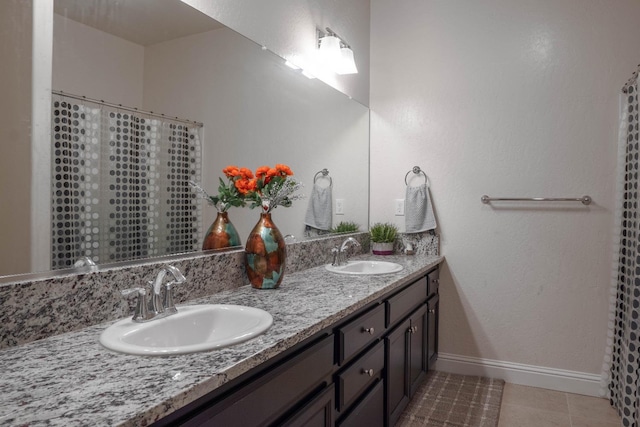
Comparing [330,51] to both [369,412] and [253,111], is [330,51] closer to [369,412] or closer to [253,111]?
[253,111]

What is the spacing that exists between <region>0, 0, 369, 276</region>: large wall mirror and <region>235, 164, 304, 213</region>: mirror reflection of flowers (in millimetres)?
92

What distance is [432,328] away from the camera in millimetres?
2549

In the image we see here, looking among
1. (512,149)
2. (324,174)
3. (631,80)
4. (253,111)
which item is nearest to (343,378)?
(253,111)

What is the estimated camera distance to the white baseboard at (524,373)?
93.8 inches

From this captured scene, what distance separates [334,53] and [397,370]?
1.63 meters

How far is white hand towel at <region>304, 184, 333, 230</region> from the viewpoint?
232cm

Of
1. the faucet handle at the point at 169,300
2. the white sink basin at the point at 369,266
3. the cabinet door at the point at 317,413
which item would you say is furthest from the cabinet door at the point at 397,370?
the faucet handle at the point at 169,300

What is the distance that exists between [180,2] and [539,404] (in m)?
2.52

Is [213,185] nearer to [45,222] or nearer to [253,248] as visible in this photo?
[253,248]

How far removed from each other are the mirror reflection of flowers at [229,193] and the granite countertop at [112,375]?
0.52m

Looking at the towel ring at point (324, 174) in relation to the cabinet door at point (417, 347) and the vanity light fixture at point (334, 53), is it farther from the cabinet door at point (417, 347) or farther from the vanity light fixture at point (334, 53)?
the cabinet door at point (417, 347)

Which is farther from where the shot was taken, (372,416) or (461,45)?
(461,45)

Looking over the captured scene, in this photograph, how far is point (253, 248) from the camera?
1.55 m

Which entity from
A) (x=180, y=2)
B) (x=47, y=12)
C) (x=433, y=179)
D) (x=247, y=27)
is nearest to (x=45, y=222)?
(x=47, y=12)
